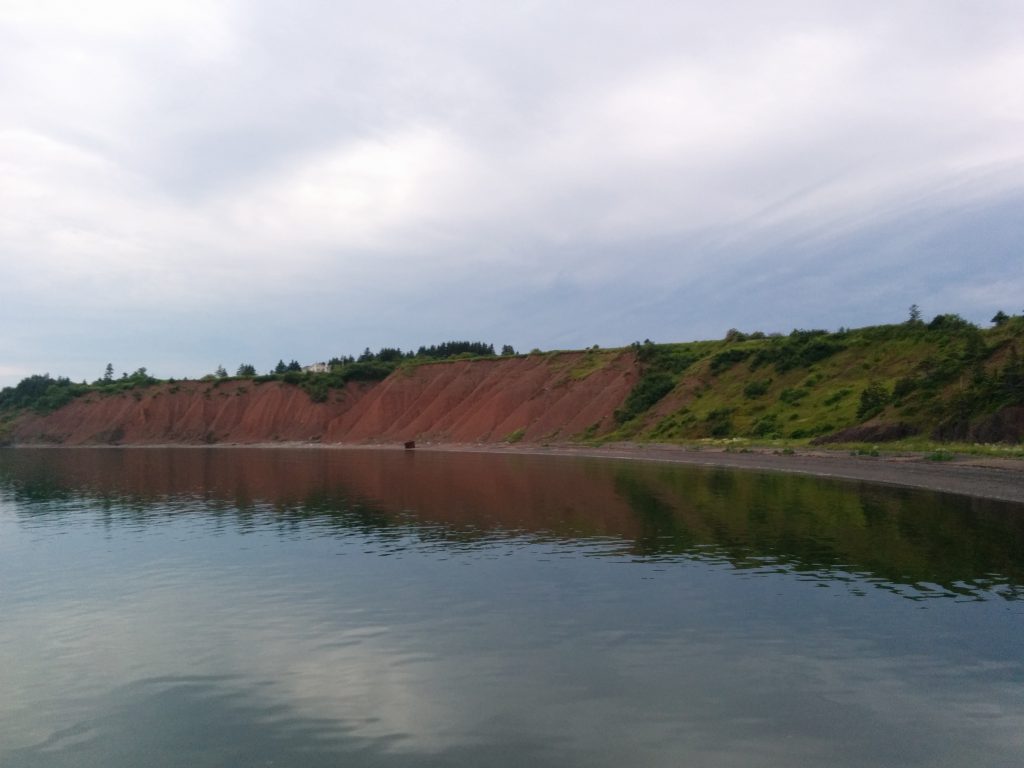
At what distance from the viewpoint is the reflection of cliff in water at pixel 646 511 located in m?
20.5

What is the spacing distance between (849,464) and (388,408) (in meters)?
79.2

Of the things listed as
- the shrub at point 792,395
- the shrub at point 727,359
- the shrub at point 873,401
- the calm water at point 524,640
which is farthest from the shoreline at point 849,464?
the shrub at point 727,359

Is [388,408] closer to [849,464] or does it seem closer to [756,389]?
[756,389]

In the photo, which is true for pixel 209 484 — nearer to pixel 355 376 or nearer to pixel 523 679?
pixel 523 679

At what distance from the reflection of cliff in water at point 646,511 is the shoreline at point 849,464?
227cm

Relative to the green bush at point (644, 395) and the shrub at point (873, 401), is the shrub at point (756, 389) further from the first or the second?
the shrub at point (873, 401)

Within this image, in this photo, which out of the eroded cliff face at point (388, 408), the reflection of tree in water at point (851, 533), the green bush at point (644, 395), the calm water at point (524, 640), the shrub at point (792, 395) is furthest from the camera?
the eroded cliff face at point (388, 408)

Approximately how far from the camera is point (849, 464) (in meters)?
46.1

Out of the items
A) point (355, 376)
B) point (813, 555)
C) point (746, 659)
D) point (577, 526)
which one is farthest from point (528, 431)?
point (746, 659)

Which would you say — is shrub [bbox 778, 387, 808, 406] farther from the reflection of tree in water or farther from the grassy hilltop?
the reflection of tree in water

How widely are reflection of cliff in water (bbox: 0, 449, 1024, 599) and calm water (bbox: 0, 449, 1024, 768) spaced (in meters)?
0.21

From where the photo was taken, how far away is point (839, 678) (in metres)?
12.0

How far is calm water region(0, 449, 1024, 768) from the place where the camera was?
33.0ft

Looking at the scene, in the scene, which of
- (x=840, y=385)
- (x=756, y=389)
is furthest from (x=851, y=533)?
(x=756, y=389)
